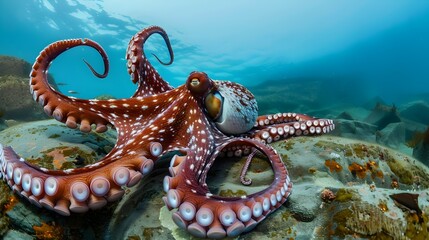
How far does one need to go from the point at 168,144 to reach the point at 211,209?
4.07ft

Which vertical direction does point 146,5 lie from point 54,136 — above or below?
above

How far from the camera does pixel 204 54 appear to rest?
62.1 metres

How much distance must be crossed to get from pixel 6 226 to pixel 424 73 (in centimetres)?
10321

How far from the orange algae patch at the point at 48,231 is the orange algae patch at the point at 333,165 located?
324cm

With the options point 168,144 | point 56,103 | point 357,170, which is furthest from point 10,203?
point 357,170

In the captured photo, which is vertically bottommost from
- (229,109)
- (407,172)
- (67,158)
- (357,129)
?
(357,129)

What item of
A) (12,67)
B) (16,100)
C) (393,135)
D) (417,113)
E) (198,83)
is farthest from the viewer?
(417,113)

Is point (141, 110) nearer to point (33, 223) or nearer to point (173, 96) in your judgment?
point (173, 96)

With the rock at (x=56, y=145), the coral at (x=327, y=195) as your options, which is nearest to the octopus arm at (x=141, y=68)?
the rock at (x=56, y=145)

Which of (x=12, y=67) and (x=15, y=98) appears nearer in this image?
(x=15, y=98)

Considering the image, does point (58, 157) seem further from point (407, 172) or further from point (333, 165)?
point (407, 172)

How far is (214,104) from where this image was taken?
396 cm

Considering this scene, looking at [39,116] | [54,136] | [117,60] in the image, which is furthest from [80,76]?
[54,136]

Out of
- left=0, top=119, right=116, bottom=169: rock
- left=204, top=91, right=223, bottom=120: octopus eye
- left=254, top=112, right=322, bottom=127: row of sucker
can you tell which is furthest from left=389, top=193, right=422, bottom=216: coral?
left=0, top=119, right=116, bottom=169: rock
